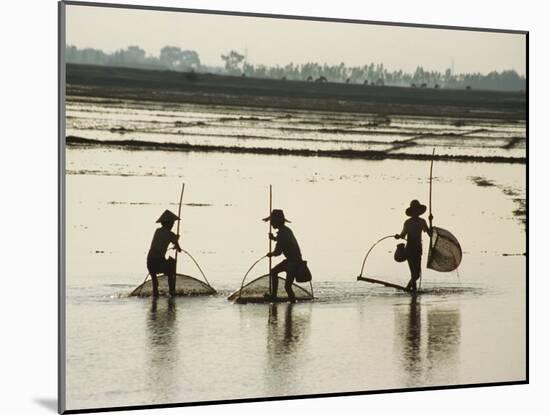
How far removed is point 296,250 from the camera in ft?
18.3

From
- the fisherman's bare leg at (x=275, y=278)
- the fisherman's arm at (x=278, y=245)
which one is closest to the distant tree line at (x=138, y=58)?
the fisherman's arm at (x=278, y=245)

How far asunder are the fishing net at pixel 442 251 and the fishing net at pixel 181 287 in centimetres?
108

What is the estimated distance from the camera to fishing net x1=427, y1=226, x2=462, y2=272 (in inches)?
230

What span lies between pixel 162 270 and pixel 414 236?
3.99ft

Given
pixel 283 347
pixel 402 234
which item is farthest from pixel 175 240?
pixel 402 234

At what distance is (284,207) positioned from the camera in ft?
18.2

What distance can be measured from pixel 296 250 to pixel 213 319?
1.63 ft

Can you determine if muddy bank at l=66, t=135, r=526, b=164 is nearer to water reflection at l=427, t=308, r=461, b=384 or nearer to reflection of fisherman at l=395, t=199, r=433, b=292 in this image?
reflection of fisherman at l=395, t=199, r=433, b=292

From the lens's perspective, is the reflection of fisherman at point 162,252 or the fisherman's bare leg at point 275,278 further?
the fisherman's bare leg at point 275,278

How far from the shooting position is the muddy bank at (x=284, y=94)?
5281mm

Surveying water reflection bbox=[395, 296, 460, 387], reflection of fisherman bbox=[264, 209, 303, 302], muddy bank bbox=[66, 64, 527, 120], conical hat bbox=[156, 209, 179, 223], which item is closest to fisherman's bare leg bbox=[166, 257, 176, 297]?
conical hat bbox=[156, 209, 179, 223]

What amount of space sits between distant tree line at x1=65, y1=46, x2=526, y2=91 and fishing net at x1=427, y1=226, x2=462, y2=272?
0.70 metres

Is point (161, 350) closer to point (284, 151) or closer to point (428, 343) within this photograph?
point (284, 151)

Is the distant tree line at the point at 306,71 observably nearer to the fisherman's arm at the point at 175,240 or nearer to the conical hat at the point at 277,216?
the conical hat at the point at 277,216
